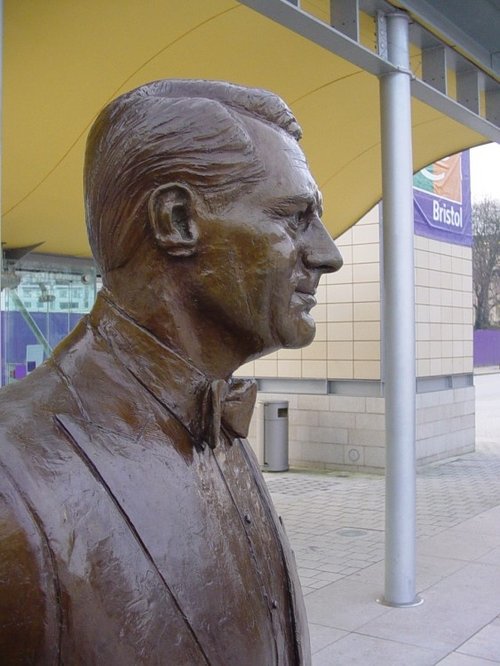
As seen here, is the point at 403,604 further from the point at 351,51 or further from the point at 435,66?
the point at 435,66

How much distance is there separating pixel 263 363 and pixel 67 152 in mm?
6085

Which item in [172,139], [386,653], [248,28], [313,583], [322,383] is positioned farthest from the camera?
[322,383]

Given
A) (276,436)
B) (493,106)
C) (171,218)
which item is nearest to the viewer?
(171,218)

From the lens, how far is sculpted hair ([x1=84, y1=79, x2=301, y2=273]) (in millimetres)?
1150

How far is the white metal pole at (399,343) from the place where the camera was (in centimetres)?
524

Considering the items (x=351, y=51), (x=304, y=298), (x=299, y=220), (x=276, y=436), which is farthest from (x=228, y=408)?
(x=276, y=436)

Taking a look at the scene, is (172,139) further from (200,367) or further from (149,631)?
(149,631)

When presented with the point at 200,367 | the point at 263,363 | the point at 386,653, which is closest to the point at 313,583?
the point at 386,653

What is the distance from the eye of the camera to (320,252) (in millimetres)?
1227

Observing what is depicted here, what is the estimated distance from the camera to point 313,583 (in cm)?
589

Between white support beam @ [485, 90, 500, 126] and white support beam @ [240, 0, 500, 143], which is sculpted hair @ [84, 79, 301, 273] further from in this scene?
white support beam @ [485, 90, 500, 126]

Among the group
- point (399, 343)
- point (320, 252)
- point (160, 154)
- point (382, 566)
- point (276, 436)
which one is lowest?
point (382, 566)

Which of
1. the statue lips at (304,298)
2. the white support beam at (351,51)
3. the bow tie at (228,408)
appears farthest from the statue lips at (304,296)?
the white support beam at (351,51)

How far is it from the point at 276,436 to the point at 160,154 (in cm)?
1000
